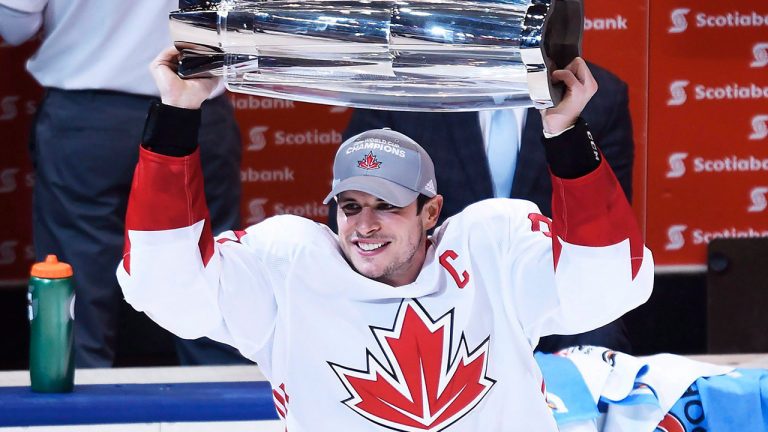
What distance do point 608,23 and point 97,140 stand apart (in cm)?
149

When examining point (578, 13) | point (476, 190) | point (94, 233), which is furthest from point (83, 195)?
point (578, 13)

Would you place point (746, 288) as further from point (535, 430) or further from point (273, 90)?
point (273, 90)

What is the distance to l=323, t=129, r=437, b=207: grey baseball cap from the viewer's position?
2512 millimetres

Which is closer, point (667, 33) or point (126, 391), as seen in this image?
point (126, 391)

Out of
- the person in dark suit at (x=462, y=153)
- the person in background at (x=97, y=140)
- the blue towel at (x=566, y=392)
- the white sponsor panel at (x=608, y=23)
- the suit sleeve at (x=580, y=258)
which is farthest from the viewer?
the white sponsor panel at (x=608, y=23)

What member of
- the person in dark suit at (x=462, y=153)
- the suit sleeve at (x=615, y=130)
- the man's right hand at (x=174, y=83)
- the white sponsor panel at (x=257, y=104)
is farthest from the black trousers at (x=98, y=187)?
the man's right hand at (x=174, y=83)

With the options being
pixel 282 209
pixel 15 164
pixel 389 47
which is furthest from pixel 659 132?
pixel 389 47

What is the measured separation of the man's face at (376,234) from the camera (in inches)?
99.7

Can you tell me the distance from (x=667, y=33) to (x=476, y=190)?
107 centimetres

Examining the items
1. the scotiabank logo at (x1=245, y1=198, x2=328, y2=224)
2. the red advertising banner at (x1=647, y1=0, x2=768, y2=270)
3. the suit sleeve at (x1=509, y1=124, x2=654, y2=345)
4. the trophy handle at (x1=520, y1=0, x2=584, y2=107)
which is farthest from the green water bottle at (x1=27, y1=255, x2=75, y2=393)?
the red advertising banner at (x1=647, y1=0, x2=768, y2=270)

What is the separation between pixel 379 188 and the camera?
2500 mm

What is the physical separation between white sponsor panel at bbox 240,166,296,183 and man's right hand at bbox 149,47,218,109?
1.90m

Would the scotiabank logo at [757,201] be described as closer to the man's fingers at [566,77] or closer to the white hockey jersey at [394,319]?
the white hockey jersey at [394,319]

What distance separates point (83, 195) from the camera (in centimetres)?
358
